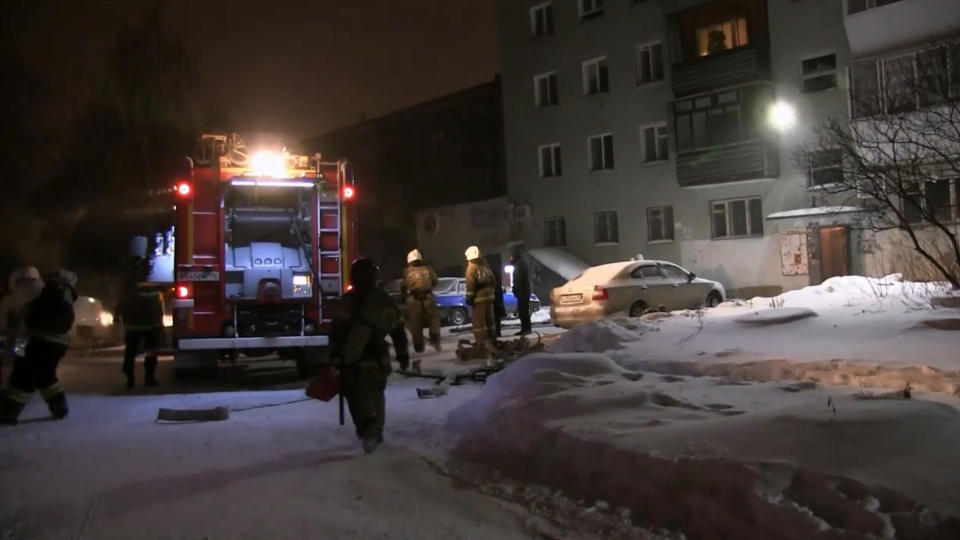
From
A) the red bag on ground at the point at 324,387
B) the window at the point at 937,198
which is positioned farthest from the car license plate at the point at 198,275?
the window at the point at 937,198

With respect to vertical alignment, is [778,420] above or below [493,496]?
above

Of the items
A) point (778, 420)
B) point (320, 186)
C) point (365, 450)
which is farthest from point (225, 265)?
point (778, 420)

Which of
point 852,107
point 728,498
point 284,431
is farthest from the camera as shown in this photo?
point 852,107

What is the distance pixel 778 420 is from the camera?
533cm

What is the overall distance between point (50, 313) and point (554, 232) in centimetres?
2558

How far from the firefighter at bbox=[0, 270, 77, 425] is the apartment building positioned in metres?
18.1

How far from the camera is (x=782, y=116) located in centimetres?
2623

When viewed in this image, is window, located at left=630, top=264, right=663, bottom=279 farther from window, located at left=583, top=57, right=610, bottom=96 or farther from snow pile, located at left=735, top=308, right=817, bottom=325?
window, located at left=583, top=57, right=610, bottom=96

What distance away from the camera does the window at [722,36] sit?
2727 cm

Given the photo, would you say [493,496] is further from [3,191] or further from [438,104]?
[438,104]

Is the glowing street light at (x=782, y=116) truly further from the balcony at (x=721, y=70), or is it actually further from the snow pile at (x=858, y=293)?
the snow pile at (x=858, y=293)

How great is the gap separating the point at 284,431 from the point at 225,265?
14.1ft

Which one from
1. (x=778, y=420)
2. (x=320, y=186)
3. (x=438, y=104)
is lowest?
(x=778, y=420)

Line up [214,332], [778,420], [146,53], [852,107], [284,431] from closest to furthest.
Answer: [778,420], [284,431], [214,332], [852,107], [146,53]
